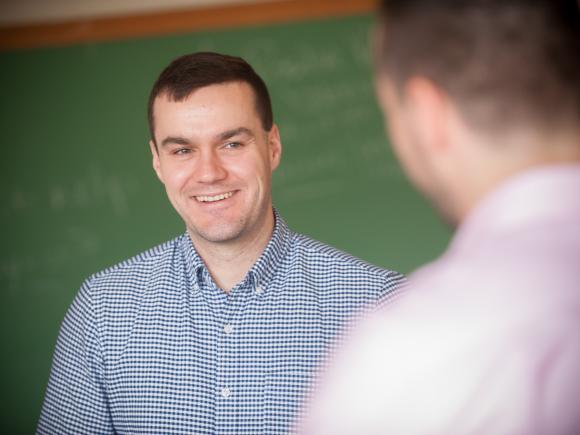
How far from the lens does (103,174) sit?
3.04m

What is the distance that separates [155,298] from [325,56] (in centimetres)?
165

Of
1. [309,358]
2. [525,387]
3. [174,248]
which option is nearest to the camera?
[525,387]

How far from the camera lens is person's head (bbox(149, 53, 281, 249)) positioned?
1.76 meters

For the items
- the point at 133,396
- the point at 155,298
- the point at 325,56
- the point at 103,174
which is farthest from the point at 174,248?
the point at 325,56

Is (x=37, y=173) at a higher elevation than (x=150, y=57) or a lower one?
lower

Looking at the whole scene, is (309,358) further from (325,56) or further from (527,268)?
(325,56)

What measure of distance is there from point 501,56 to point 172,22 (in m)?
2.50

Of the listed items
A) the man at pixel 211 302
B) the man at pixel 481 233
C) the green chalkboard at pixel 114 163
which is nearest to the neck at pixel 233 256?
the man at pixel 211 302

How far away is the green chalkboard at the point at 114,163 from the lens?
3.01 meters

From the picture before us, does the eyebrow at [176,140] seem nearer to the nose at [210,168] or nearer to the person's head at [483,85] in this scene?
the nose at [210,168]

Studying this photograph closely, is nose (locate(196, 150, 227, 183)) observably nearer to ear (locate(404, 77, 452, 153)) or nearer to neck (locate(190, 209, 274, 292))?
neck (locate(190, 209, 274, 292))

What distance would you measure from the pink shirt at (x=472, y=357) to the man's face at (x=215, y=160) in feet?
3.75

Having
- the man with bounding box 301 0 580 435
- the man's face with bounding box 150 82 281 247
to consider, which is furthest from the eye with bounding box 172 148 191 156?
the man with bounding box 301 0 580 435

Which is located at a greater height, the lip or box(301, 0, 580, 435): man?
the lip
